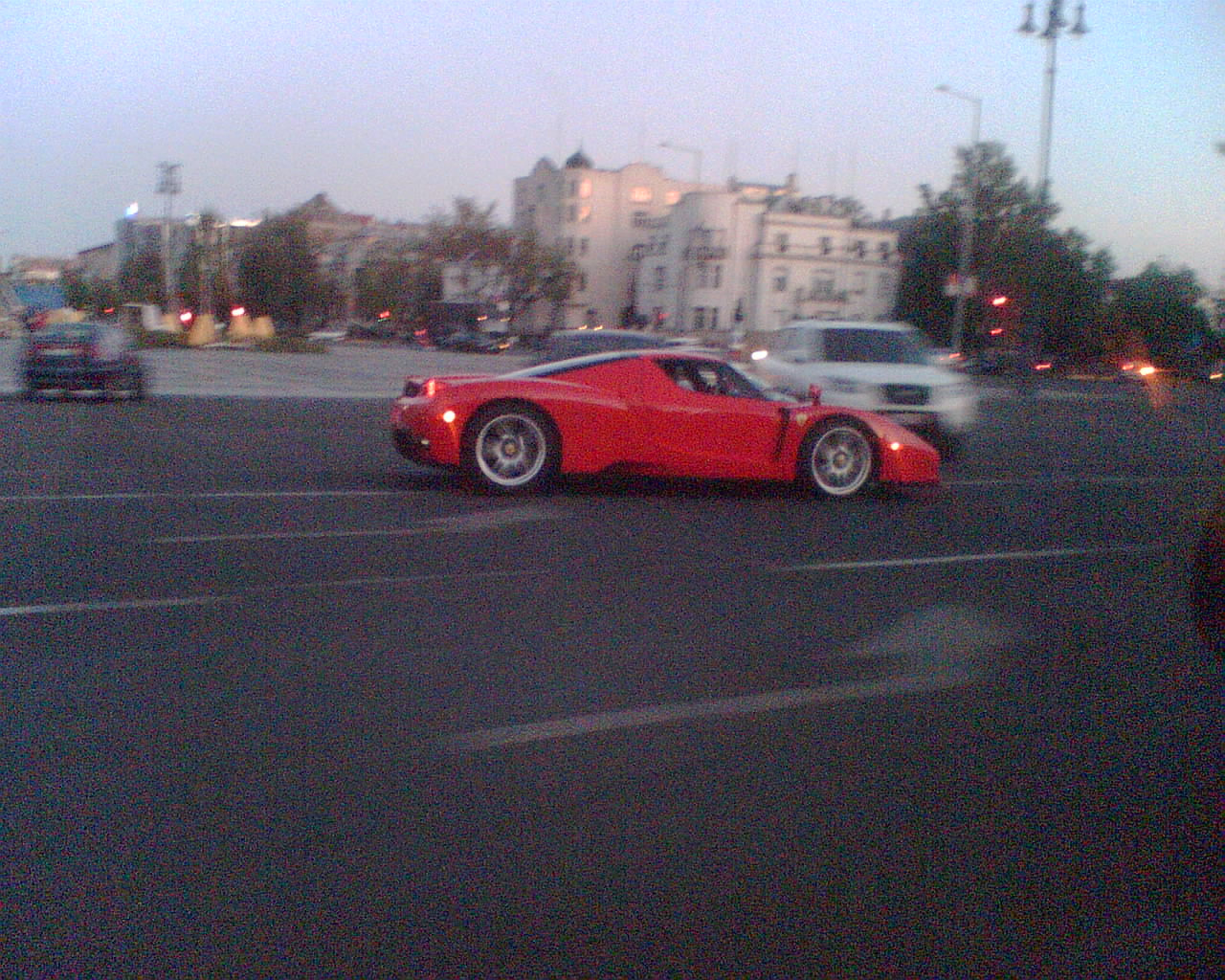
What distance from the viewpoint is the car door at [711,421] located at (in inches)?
431

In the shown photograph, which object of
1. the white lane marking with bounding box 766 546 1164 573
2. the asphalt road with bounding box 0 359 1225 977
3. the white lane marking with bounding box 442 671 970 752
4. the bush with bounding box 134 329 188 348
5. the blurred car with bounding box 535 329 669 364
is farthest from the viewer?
the bush with bounding box 134 329 188 348

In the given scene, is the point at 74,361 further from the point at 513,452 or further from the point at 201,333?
the point at 201,333

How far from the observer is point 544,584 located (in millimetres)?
7387

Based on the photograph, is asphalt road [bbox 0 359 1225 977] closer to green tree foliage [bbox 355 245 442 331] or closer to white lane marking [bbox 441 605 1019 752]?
white lane marking [bbox 441 605 1019 752]

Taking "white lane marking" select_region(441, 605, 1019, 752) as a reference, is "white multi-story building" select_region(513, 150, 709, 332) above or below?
above

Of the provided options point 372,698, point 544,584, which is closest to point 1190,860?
point 372,698

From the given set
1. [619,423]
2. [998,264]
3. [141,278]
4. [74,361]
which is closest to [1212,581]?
[619,423]

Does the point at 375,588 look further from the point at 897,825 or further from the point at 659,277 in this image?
the point at 659,277

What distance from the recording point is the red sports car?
10.8 metres

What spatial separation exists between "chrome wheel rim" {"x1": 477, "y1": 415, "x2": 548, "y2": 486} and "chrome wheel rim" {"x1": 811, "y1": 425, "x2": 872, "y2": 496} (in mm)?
2362

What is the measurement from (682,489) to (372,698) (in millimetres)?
6956

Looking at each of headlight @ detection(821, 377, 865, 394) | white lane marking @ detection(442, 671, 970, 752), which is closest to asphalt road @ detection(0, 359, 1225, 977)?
white lane marking @ detection(442, 671, 970, 752)

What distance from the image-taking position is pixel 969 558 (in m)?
8.78

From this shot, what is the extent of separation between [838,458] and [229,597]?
240 inches
